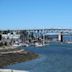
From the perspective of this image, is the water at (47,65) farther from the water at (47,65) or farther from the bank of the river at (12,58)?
the bank of the river at (12,58)

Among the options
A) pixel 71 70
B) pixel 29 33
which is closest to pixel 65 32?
pixel 29 33

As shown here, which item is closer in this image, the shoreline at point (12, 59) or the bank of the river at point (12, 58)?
the shoreline at point (12, 59)

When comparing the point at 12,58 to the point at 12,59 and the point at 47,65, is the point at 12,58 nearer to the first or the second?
the point at 12,59

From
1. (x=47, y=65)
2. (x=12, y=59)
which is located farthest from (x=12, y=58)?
(x=47, y=65)

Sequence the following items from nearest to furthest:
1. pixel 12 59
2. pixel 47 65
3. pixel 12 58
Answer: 1. pixel 47 65
2. pixel 12 59
3. pixel 12 58

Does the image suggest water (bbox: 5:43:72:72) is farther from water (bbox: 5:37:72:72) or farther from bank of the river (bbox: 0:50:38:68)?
bank of the river (bbox: 0:50:38:68)

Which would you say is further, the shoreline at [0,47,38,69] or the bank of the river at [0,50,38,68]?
the bank of the river at [0,50,38,68]

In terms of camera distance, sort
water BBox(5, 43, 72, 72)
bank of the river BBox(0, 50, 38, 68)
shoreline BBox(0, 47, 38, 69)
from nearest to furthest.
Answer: water BBox(5, 43, 72, 72)
shoreline BBox(0, 47, 38, 69)
bank of the river BBox(0, 50, 38, 68)

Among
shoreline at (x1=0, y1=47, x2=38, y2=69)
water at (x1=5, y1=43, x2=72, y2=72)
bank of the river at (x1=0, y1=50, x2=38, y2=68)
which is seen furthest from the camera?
bank of the river at (x1=0, y1=50, x2=38, y2=68)

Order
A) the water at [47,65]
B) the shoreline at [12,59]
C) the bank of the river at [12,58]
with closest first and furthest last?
1. the water at [47,65]
2. the shoreline at [12,59]
3. the bank of the river at [12,58]

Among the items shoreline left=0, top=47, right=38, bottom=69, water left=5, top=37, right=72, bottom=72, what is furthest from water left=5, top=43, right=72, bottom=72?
shoreline left=0, top=47, right=38, bottom=69

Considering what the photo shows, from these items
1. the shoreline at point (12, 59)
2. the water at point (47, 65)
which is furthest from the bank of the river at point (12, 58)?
the water at point (47, 65)
